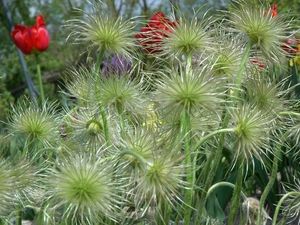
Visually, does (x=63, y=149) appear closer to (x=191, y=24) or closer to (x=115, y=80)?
(x=115, y=80)

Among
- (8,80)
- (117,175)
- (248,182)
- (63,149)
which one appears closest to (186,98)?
(117,175)

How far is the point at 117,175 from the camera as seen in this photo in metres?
0.96

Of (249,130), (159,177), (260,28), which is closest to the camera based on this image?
(159,177)

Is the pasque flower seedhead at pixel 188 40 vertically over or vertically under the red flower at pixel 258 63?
over

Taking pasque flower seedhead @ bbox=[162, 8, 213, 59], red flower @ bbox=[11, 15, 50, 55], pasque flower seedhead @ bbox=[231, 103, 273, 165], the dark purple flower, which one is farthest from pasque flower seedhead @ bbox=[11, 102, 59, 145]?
red flower @ bbox=[11, 15, 50, 55]

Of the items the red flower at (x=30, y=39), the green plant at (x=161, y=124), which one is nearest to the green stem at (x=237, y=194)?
the green plant at (x=161, y=124)

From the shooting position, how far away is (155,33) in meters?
1.37

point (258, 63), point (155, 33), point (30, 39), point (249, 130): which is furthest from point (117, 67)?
point (30, 39)

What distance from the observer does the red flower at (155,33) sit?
1287 millimetres

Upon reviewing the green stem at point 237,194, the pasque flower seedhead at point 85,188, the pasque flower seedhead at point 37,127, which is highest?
the pasque flower seedhead at point 37,127

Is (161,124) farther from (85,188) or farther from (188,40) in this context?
(85,188)

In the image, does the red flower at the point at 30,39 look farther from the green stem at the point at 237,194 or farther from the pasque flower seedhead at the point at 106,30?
the green stem at the point at 237,194

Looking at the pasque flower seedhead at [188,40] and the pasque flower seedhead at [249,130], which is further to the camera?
the pasque flower seedhead at [188,40]

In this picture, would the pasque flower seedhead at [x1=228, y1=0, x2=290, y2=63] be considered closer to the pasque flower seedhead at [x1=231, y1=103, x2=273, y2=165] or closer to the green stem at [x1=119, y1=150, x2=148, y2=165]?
the pasque flower seedhead at [x1=231, y1=103, x2=273, y2=165]
